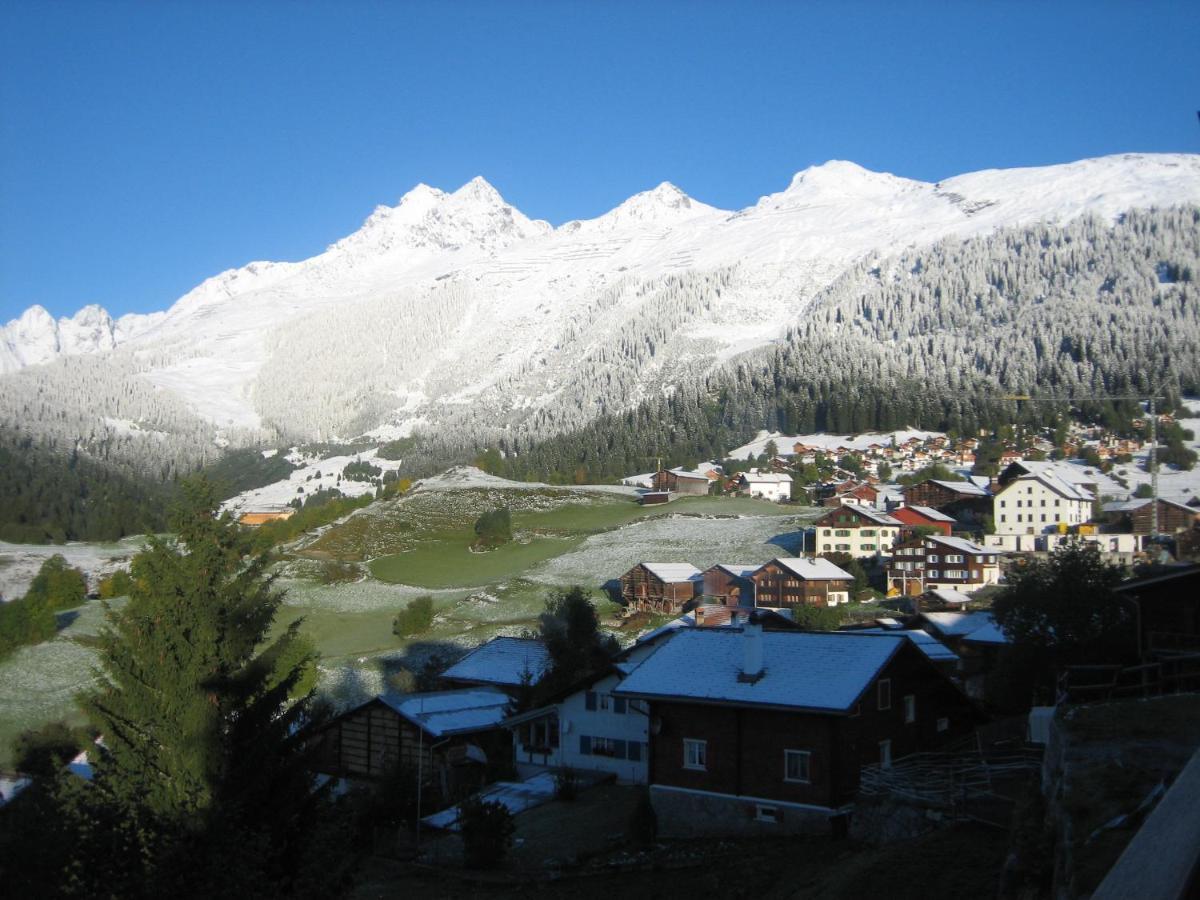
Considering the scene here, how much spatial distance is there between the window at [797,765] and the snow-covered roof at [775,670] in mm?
1033

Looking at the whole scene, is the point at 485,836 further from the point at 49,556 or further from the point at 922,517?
the point at 49,556

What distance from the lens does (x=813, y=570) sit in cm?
6334

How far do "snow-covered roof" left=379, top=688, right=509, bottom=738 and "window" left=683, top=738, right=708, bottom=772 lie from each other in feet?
38.2

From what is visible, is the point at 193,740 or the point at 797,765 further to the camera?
the point at 797,765

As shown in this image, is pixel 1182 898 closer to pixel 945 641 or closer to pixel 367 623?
pixel 945 641

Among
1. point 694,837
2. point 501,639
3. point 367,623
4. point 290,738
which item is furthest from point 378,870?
point 367,623

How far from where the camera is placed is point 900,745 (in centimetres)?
2356

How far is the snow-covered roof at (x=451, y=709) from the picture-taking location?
32375 millimetres

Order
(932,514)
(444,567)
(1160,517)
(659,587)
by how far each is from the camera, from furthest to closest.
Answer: (444,567)
(932,514)
(1160,517)
(659,587)

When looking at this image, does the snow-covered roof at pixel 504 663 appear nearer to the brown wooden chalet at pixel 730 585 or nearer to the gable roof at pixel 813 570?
the brown wooden chalet at pixel 730 585

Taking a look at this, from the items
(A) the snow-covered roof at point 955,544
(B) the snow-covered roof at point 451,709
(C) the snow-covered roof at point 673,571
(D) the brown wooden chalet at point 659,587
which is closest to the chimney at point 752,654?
(B) the snow-covered roof at point 451,709

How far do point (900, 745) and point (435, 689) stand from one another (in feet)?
77.8

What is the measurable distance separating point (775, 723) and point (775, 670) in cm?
148

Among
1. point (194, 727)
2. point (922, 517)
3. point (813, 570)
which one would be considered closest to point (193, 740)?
point (194, 727)
